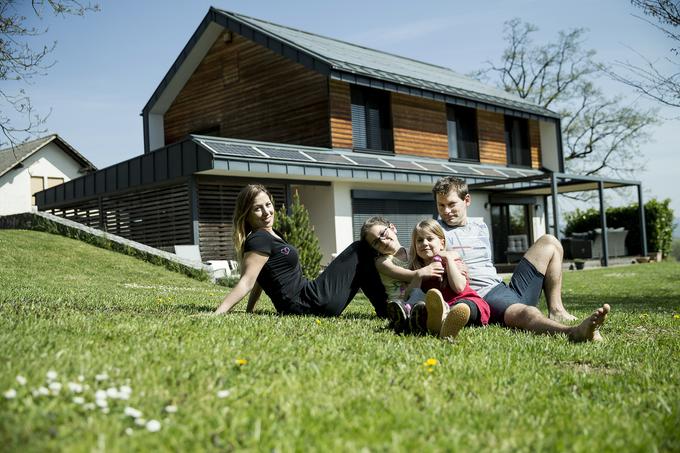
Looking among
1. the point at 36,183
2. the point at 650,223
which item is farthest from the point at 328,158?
the point at 36,183

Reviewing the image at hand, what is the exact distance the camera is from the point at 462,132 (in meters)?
23.3

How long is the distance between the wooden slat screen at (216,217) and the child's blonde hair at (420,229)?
11.5 meters

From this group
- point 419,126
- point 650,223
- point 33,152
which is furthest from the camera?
point 33,152

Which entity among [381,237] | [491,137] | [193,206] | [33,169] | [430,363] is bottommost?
[430,363]

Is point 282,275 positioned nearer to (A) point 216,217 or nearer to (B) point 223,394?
(B) point 223,394

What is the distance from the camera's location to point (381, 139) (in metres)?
20.4

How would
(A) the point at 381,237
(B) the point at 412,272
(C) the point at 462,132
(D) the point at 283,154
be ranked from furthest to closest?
(C) the point at 462,132 < (D) the point at 283,154 < (A) the point at 381,237 < (B) the point at 412,272

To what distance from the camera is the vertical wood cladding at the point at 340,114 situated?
18.6m

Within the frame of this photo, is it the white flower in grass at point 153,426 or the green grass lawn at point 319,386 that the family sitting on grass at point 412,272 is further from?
the white flower in grass at point 153,426

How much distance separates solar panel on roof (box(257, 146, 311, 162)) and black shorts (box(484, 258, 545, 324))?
10.8 m

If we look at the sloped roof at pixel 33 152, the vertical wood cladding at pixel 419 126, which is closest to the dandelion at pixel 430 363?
the vertical wood cladding at pixel 419 126

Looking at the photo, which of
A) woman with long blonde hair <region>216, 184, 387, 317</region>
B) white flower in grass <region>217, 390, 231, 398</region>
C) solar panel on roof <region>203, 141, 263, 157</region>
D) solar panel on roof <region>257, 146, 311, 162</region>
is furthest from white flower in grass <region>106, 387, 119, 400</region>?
solar panel on roof <region>257, 146, 311, 162</region>

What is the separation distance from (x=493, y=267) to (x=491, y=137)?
19485 millimetres

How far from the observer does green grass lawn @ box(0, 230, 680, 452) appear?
2457 millimetres
